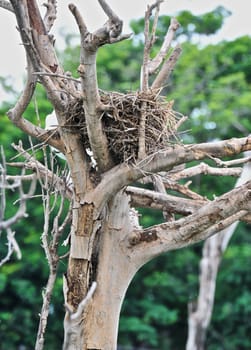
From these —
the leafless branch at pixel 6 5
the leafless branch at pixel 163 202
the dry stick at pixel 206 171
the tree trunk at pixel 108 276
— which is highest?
the leafless branch at pixel 6 5

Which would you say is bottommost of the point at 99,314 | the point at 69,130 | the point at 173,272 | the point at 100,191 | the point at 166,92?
the point at 99,314

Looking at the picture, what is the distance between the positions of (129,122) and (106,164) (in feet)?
0.75

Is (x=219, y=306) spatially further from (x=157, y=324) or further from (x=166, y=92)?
(x=166, y=92)

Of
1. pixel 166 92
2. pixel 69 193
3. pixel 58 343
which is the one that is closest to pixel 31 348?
pixel 58 343

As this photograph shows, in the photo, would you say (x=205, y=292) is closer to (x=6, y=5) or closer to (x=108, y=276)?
(x=108, y=276)

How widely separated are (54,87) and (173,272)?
357 inches

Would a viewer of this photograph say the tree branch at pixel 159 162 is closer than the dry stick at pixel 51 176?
Yes

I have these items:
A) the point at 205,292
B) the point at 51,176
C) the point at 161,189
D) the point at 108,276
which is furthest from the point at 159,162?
the point at 205,292

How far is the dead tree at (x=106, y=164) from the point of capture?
2.66m

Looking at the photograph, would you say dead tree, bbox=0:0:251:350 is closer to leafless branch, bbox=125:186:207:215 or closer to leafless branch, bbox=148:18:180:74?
leafless branch, bbox=125:186:207:215

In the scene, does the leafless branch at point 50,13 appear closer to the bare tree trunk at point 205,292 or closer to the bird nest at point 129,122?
the bird nest at point 129,122

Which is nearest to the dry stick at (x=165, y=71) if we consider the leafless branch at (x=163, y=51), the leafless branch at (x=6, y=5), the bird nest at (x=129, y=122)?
the leafless branch at (x=163, y=51)

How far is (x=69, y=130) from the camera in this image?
2.77 metres

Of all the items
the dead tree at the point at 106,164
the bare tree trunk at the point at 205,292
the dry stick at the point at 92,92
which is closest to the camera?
the dry stick at the point at 92,92
